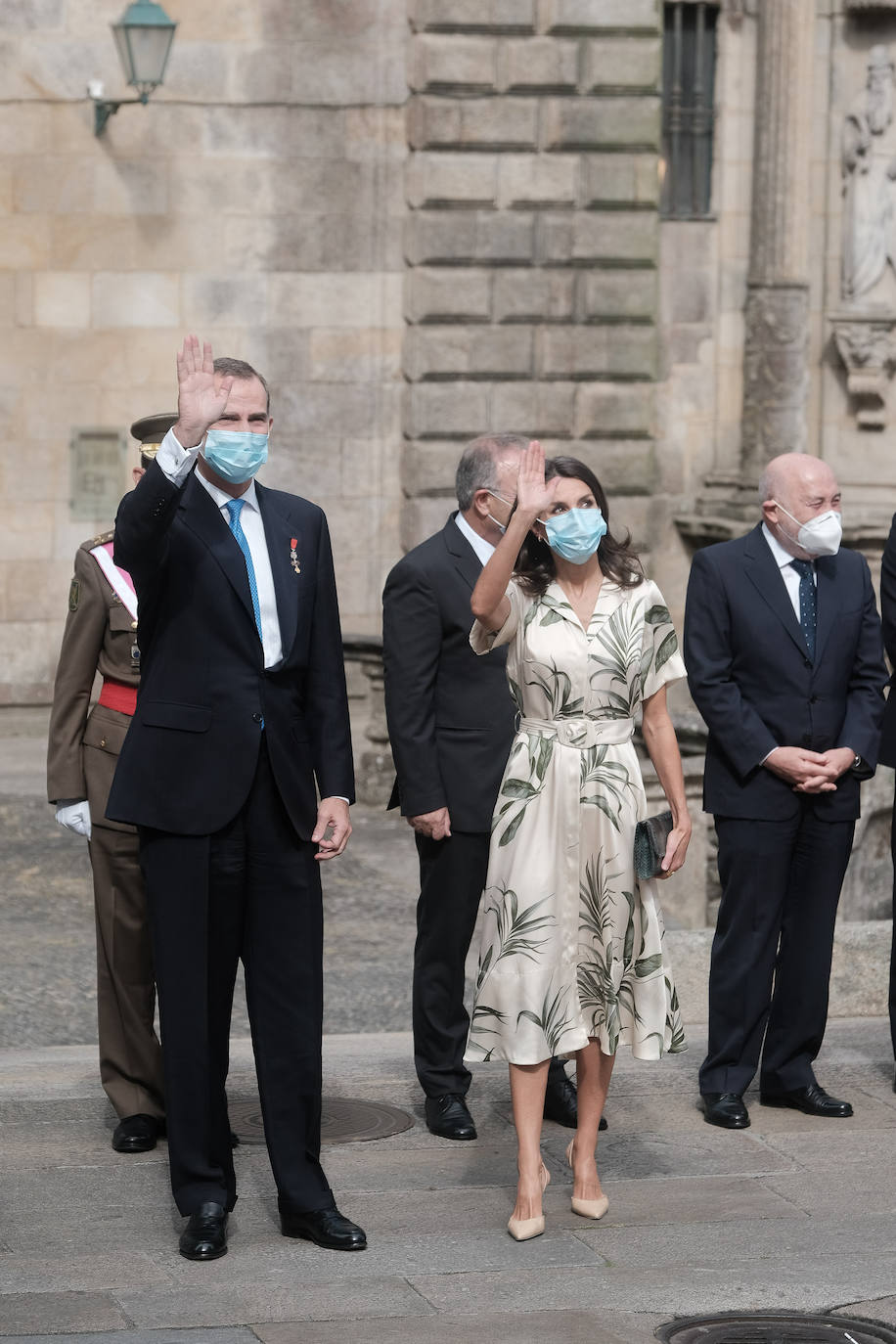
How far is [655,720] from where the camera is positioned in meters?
5.67

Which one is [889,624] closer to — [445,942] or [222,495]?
[445,942]

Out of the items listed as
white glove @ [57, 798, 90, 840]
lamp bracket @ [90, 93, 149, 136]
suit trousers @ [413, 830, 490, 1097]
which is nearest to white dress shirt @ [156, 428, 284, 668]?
white glove @ [57, 798, 90, 840]

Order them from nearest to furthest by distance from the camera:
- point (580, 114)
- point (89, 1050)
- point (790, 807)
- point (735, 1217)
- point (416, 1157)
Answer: point (735, 1217) → point (416, 1157) → point (790, 807) → point (89, 1050) → point (580, 114)

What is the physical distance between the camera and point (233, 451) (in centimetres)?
514

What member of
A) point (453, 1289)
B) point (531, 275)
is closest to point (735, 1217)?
point (453, 1289)

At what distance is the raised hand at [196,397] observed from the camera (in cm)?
488

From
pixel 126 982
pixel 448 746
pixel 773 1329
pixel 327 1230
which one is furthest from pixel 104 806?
pixel 773 1329

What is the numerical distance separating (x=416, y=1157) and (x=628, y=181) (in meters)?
9.97

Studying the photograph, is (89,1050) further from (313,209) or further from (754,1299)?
(313,209)

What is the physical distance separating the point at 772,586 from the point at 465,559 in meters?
0.92

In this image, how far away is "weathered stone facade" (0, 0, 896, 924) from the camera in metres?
14.5

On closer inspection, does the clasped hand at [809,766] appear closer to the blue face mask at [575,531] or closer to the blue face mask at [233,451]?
the blue face mask at [575,531]

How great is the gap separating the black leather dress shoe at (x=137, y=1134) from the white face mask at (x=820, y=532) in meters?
2.45

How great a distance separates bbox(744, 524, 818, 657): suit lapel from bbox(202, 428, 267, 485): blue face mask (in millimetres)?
1877
